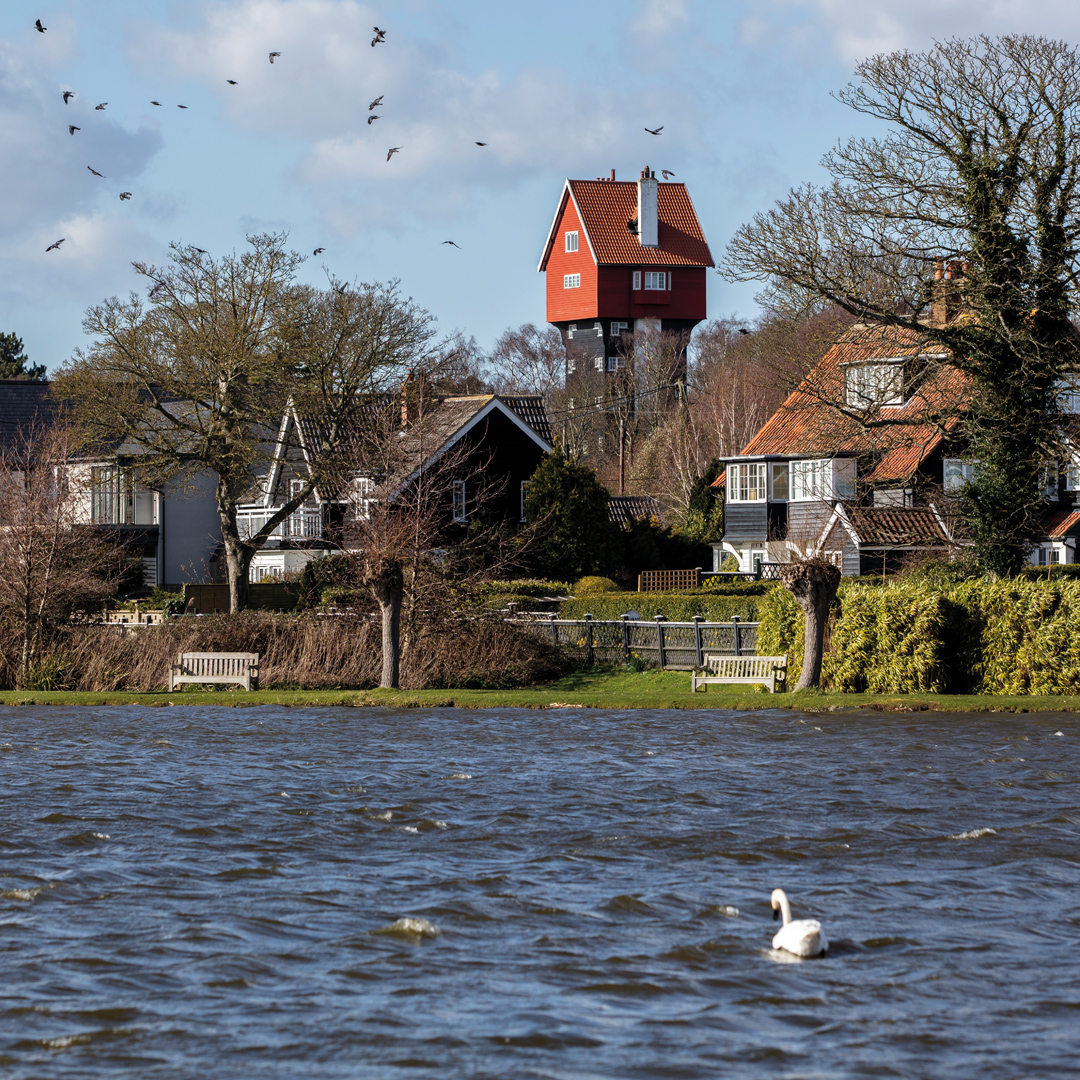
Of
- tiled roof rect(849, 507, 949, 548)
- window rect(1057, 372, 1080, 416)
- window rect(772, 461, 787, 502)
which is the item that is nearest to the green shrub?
tiled roof rect(849, 507, 949, 548)

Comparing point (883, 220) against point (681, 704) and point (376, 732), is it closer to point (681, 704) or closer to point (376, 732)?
point (681, 704)

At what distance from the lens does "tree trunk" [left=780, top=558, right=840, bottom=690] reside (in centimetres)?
2495

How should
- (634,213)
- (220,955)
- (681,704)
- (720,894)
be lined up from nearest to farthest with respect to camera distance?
(220,955)
(720,894)
(681,704)
(634,213)

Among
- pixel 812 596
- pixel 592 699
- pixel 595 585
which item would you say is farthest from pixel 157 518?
pixel 812 596

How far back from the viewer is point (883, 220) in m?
32.7

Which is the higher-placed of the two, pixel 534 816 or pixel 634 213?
pixel 634 213

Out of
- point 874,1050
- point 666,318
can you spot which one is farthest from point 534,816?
point 666,318

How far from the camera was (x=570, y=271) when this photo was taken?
8775 centimetres

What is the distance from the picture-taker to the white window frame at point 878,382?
3325 cm

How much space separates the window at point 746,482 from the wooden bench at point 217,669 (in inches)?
1163

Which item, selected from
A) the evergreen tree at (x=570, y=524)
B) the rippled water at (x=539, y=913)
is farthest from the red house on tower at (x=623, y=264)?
the rippled water at (x=539, y=913)

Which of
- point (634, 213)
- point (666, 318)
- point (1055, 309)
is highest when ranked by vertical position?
point (634, 213)

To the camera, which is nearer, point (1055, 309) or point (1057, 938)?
point (1057, 938)

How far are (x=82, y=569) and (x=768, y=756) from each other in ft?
57.2
